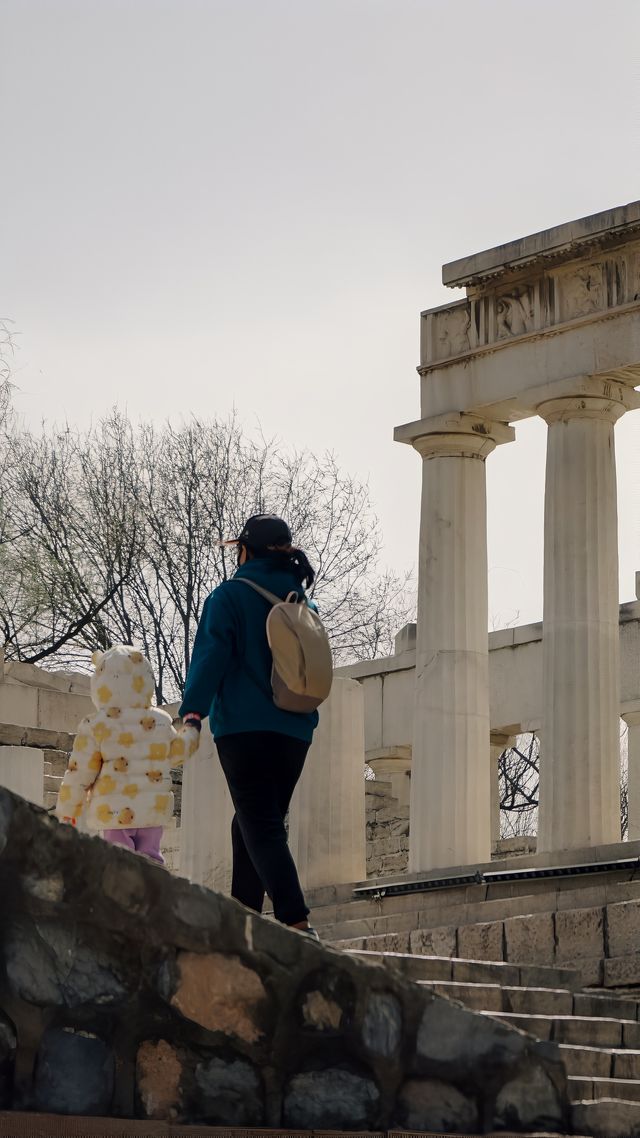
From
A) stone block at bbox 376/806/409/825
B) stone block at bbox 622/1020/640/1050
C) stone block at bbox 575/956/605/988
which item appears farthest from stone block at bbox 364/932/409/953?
stone block at bbox 376/806/409/825

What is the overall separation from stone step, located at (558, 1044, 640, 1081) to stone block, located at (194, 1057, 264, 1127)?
2.42 m

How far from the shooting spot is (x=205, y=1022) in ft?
21.9

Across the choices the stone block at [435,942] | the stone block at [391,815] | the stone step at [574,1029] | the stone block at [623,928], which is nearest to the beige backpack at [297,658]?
the stone step at [574,1029]

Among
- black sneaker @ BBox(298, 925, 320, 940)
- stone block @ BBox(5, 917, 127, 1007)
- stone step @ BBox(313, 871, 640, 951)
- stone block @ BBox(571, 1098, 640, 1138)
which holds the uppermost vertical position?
stone step @ BBox(313, 871, 640, 951)

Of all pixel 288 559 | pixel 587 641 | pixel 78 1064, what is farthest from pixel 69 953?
pixel 587 641

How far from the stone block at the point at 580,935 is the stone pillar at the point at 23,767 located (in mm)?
A: 6696

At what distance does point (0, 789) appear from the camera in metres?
6.47

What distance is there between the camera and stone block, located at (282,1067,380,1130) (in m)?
6.78

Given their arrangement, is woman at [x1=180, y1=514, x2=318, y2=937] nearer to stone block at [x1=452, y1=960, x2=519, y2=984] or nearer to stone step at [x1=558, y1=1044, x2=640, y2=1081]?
stone step at [x1=558, y1=1044, x2=640, y2=1081]

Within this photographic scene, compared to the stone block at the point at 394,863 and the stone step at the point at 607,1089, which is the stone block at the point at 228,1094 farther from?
the stone block at the point at 394,863

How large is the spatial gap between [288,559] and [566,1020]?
2.54 m

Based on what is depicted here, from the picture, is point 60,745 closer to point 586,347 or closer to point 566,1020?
point 586,347

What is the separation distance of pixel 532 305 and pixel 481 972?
856 centimetres

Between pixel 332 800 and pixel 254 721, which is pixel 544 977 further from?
pixel 332 800
